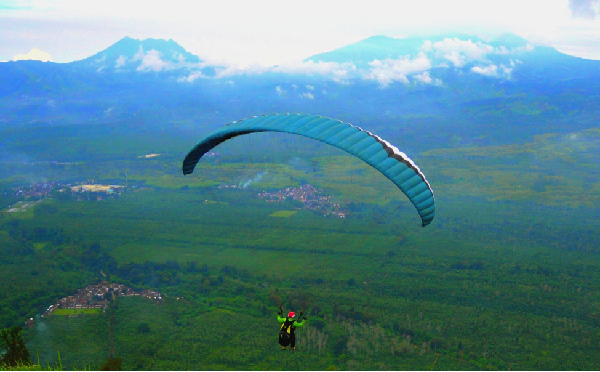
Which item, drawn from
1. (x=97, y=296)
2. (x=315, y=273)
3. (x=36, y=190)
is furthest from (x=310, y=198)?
(x=97, y=296)

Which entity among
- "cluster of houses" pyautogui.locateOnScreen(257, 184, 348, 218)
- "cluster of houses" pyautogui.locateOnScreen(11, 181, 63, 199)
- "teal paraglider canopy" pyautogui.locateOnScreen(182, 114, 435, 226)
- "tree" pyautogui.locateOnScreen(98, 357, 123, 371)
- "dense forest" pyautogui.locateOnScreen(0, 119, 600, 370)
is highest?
"teal paraglider canopy" pyautogui.locateOnScreen(182, 114, 435, 226)

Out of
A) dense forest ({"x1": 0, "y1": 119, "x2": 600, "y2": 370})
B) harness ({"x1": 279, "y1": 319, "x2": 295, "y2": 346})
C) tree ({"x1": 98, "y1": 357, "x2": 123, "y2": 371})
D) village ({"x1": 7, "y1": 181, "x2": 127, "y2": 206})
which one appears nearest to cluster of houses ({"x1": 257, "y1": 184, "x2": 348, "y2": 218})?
dense forest ({"x1": 0, "y1": 119, "x2": 600, "y2": 370})

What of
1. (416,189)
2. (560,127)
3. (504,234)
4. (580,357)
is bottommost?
(580,357)

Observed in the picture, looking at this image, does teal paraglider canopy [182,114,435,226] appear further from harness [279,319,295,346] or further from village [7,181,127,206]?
village [7,181,127,206]

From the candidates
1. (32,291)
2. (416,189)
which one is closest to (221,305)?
(32,291)

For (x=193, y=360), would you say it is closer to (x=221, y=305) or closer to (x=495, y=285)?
(x=221, y=305)

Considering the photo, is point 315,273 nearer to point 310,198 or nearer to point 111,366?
point 111,366
